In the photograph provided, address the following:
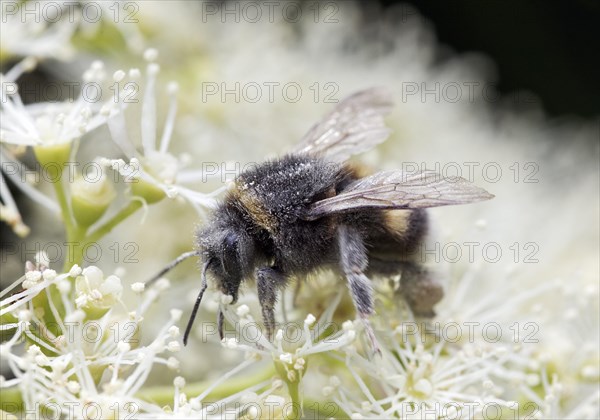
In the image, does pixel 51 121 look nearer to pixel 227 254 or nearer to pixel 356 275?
pixel 227 254

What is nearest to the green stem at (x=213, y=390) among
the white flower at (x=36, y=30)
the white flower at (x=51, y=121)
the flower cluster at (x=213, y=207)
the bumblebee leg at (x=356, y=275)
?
the flower cluster at (x=213, y=207)

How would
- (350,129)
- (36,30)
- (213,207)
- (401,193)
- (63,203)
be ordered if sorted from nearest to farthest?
(401,193) < (213,207) < (63,203) < (350,129) < (36,30)

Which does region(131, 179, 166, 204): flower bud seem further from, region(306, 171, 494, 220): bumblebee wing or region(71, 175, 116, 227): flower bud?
region(306, 171, 494, 220): bumblebee wing

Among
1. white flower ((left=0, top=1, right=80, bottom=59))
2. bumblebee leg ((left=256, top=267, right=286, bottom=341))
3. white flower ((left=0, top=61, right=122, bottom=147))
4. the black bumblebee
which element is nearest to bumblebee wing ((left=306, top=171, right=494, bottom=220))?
the black bumblebee

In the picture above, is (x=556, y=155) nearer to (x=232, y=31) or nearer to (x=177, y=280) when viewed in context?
(x=232, y=31)

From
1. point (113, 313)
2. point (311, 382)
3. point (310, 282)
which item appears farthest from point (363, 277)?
point (113, 313)

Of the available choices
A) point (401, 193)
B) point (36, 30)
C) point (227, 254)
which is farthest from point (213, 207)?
point (36, 30)

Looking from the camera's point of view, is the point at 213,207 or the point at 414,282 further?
the point at 414,282
